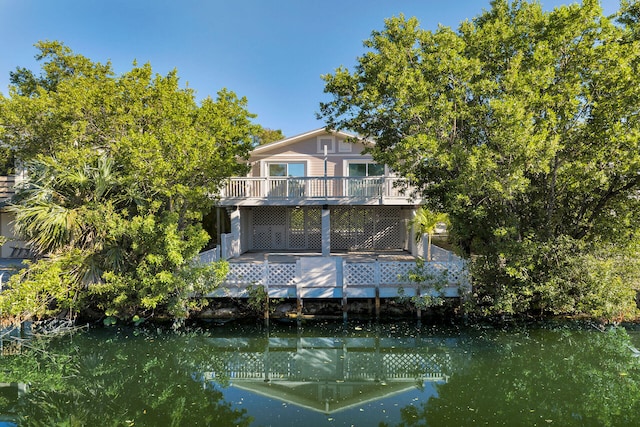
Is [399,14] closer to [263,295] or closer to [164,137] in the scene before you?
[164,137]

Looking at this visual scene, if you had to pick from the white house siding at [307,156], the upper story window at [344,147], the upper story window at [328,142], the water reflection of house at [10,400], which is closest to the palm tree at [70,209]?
the water reflection of house at [10,400]

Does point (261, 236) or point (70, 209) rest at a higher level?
point (70, 209)

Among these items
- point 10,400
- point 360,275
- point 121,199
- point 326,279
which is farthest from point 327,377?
point 121,199

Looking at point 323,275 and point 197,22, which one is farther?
point 197,22

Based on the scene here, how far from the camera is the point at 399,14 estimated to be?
1038 centimetres

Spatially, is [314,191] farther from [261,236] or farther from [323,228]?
[261,236]

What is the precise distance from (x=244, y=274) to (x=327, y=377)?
15.0 feet

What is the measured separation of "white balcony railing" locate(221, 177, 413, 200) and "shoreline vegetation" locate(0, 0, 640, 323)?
3606 millimetres

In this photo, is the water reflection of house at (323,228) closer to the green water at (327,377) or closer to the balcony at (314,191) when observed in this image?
the balcony at (314,191)

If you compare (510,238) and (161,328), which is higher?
(510,238)

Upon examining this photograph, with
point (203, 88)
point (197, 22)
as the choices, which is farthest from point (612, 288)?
point (197, 22)

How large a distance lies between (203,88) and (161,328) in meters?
8.37

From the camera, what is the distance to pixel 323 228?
1513cm

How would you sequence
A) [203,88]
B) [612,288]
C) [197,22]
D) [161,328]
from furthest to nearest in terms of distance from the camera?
1. [197,22]
2. [203,88]
3. [161,328]
4. [612,288]
